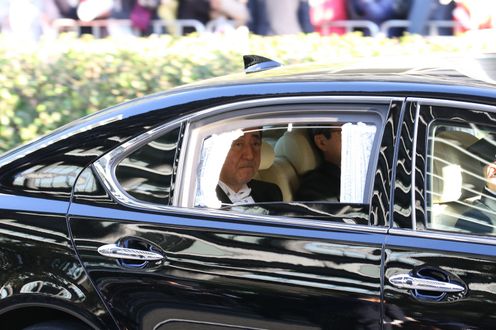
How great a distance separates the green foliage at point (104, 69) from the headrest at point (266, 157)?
104 inches

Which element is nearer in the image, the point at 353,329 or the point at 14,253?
the point at 353,329

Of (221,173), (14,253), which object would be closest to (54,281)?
(14,253)

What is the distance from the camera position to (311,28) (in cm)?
→ 948

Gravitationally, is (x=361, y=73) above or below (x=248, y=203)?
above

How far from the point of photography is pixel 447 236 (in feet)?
9.32

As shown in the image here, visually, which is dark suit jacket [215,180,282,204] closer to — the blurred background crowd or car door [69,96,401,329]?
car door [69,96,401,329]

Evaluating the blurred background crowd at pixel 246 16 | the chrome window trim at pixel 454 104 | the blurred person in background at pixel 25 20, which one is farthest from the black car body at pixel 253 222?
the blurred person in background at pixel 25 20

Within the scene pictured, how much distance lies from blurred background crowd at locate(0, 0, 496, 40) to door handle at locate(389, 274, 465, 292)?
616 centimetres

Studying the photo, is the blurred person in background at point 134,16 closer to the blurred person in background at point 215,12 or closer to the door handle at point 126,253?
the blurred person in background at point 215,12

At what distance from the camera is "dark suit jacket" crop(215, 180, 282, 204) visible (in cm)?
324

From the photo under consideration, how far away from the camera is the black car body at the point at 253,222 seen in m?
2.84

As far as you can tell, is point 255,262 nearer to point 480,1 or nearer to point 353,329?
point 353,329

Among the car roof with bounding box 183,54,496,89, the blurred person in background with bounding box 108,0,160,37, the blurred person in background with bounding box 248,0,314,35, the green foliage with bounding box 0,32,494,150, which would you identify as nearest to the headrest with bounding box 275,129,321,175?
the car roof with bounding box 183,54,496,89

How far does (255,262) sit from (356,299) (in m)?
0.33
